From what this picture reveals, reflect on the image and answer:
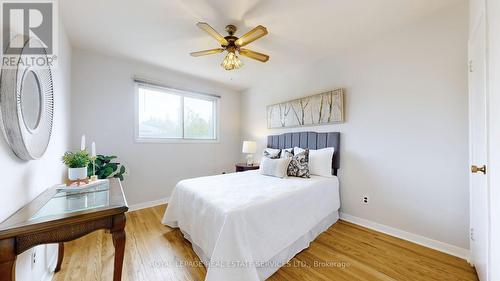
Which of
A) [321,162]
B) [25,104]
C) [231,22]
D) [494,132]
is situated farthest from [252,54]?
[494,132]

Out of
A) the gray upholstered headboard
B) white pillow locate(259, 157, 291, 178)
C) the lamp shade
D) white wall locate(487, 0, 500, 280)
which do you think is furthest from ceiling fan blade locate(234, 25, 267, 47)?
the lamp shade

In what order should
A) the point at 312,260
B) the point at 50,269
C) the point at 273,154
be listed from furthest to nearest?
the point at 273,154
the point at 312,260
the point at 50,269

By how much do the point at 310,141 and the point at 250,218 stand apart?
6.61ft

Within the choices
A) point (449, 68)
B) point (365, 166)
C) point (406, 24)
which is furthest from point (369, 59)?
point (365, 166)

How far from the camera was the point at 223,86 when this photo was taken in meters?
4.42

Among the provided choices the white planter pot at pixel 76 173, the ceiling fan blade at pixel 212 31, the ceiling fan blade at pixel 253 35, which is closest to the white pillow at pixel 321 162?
the ceiling fan blade at pixel 253 35

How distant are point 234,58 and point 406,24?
2.06 m

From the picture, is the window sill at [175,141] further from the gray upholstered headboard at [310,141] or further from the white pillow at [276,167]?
the white pillow at [276,167]

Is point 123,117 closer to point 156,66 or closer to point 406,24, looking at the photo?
point 156,66

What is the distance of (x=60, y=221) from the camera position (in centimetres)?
95

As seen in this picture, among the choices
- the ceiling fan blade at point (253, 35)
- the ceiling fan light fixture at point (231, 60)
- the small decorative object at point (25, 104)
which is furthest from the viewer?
the ceiling fan light fixture at point (231, 60)

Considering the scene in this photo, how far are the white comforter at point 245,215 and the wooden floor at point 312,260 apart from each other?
0.22m

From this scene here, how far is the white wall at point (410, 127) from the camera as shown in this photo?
1.90 m
